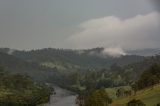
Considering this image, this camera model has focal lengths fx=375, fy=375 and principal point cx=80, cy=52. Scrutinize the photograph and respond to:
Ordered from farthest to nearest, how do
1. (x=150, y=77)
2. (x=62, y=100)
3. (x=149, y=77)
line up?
(x=62, y=100), (x=149, y=77), (x=150, y=77)

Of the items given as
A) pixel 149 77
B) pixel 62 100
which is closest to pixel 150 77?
pixel 149 77

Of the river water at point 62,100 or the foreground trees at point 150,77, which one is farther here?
the river water at point 62,100

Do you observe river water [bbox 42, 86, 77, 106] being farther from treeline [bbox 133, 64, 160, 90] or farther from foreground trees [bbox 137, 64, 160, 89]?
foreground trees [bbox 137, 64, 160, 89]

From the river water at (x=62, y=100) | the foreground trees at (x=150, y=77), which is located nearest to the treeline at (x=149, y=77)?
the foreground trees at (x=150, y=77)

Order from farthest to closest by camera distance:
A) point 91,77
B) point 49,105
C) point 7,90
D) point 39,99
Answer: point 91,77, point 7,90, point 39,99, point 49,105

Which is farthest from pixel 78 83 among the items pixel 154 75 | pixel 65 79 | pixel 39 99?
pixel 154 75

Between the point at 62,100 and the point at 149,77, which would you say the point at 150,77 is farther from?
the point at 62,100

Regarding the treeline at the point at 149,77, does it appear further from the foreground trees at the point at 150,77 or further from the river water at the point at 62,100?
the river water at the point at 62,100

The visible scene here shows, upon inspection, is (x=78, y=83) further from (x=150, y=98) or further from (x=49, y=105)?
(x=150, y=98)

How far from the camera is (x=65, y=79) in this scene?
166625 millimetres

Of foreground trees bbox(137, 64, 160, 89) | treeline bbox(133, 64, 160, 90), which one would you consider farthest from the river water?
foreground trees bbox(137, 64, 160, 89)

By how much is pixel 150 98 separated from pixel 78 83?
97927 millimetres

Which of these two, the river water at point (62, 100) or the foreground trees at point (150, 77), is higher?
the foreground trees at point (150, 77)

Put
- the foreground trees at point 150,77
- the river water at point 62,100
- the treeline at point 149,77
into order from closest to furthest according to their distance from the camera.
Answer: the foreground trees at point 150,77, the treeline at point 149,77, the river water at point 62,100
